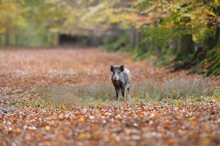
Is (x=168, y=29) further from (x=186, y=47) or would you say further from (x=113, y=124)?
(x=113, y=124)

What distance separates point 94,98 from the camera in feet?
49.4

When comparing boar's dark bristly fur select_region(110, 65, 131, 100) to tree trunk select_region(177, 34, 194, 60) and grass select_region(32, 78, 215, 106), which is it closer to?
grass select_region(32, 78, 215, 106)

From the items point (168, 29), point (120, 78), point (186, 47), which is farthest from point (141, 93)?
point (186, 47)

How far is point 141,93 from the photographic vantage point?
15109 millimetres

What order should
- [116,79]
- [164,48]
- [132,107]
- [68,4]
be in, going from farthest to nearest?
[68,4]
[164,48]
[116,79]
[132,107]

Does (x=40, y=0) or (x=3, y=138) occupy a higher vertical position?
(x=40, y=0)

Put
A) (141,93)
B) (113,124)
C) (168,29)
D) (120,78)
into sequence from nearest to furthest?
(113,124) < (120,78) < (141,93) < (168,29)

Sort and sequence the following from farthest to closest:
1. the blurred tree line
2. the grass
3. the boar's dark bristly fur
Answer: the blurred tree line, the grass, the boar's dark bristly fur

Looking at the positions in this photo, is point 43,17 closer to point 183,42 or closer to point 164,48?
point 164,48

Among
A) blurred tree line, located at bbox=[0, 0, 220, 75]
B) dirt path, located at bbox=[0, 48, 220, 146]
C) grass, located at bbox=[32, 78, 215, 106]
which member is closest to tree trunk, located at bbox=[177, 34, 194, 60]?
blurred tree line, located at bbox=[0, 0, 220, 75]

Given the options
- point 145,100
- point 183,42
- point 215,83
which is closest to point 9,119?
point 145,100

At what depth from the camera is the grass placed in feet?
→ 46.6

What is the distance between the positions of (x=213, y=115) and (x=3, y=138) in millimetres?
4858

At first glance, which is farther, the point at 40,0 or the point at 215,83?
the point at 40,0
